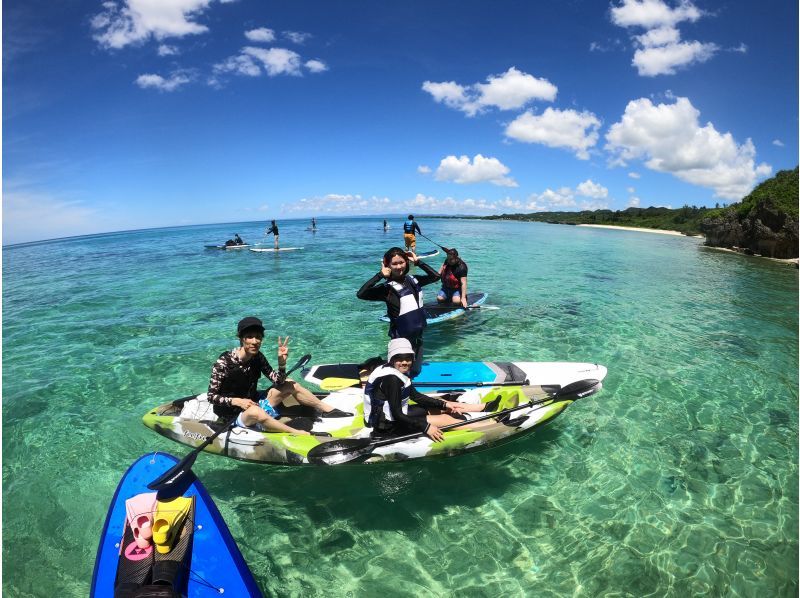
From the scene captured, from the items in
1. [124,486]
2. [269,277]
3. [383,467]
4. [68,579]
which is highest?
[269,277]

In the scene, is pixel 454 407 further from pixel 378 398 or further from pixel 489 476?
pixel 378 398

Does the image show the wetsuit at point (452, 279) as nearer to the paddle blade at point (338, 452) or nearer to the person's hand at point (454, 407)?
the person's hand at point (454, 407)

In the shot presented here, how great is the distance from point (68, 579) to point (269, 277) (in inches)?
780

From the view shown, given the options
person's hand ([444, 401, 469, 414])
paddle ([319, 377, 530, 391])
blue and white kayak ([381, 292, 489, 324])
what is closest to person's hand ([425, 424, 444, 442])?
person's hand ([444, 401, 469, 414])

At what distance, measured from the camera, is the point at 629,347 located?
11.7 metres

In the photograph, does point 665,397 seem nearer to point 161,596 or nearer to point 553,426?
point 553,426

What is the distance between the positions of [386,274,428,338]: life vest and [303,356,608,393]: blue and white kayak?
1076mm

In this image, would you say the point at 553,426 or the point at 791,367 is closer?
the point at 553,426

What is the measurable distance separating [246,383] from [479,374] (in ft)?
14.3

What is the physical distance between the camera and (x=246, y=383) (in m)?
6.05

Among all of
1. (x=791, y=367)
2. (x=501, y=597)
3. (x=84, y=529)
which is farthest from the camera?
(x=791, y=367)

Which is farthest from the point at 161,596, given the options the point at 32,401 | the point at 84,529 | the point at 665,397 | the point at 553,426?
the point at 665,397

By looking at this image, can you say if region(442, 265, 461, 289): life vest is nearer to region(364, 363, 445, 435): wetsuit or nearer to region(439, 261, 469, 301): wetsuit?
region(439, 261, 469, 301): wetsuit

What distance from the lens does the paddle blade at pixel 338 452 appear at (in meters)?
5.54
